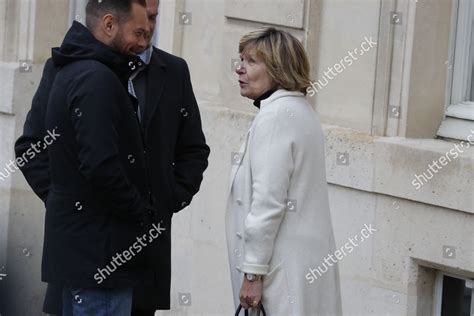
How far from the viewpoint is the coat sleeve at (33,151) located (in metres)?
5.32

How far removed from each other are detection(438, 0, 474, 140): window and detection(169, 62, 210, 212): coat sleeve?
5.28 feet

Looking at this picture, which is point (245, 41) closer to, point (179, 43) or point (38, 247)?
point (179, 43)

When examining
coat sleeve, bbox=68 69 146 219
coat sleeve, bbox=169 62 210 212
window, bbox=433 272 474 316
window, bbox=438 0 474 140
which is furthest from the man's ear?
window, bbox=433 272 474 316

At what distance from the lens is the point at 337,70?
22.6ft

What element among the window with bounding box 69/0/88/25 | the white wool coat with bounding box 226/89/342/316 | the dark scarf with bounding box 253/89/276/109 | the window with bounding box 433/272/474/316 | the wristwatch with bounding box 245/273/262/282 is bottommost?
the window with bounding box 433/272/474/316

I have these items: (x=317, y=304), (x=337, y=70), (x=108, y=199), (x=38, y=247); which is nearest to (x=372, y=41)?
(x=337, y=70)

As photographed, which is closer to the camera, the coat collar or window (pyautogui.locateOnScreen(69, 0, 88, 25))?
the coat collar

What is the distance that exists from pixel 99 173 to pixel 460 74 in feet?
8.11

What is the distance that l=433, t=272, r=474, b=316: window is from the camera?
6645mm

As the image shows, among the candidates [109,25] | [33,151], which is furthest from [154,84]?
[33,151]

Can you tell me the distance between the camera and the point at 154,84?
5.33 metres

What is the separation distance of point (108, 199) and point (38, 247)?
14.0 ft

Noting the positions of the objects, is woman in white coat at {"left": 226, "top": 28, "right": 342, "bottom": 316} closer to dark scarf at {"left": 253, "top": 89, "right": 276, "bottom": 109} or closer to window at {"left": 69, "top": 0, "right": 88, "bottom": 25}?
dark scarf at {"left": 253, "top": 89, "right": 276, "bottom": 109}

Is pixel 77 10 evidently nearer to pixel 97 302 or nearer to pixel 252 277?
pixel 252 277
